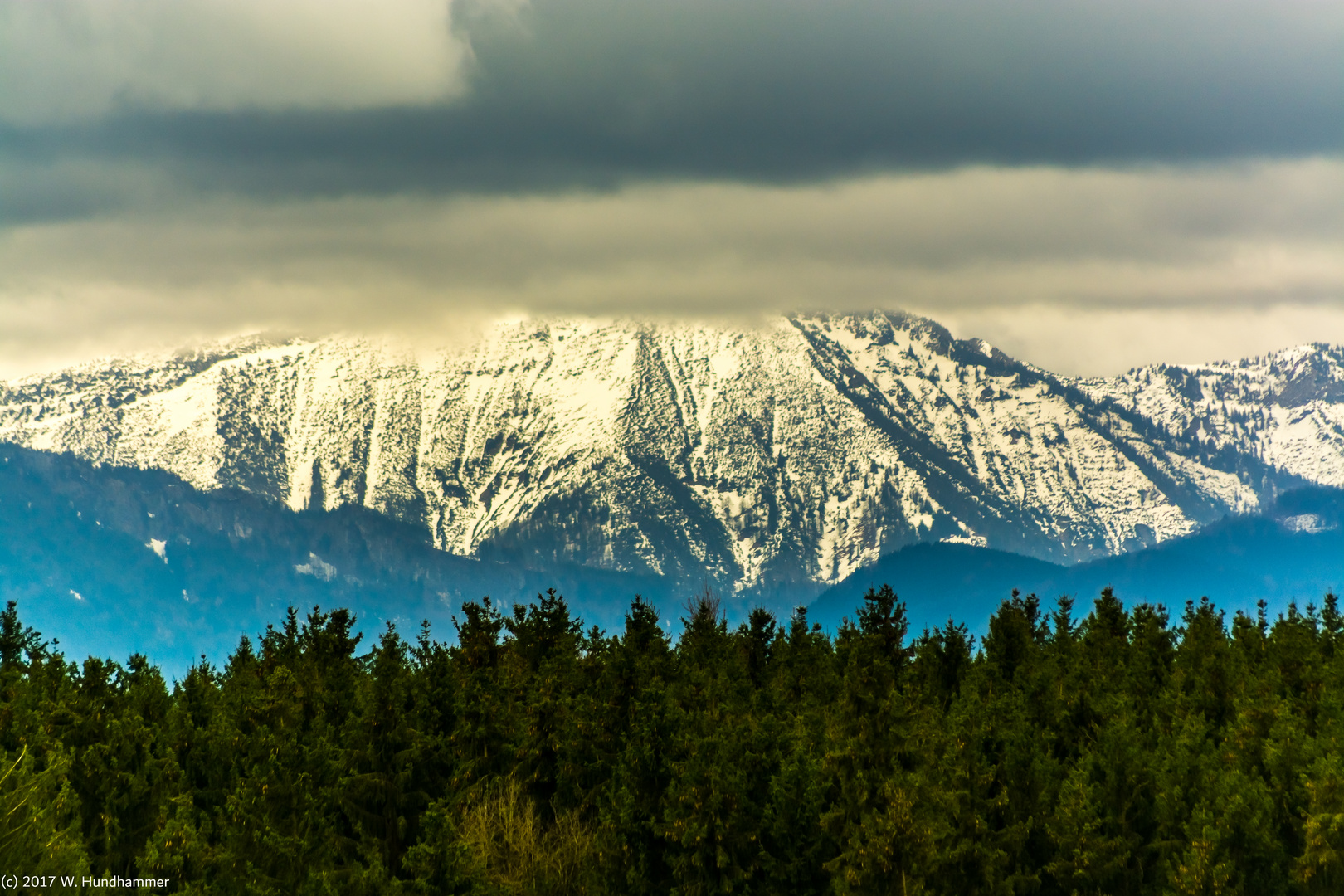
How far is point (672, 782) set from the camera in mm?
66875

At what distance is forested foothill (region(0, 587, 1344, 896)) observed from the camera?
60.8 m

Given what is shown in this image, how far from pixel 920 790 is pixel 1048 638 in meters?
90.2

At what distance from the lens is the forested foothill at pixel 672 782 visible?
60844 millimetres

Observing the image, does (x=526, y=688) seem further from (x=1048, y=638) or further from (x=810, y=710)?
(x=1048, y=638)

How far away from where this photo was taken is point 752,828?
222 ft

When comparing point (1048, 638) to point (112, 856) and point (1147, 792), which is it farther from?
point (112, 856)

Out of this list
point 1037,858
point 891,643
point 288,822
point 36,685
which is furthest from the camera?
point 891,643

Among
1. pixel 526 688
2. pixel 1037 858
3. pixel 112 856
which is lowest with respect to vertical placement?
pixel 1037 858

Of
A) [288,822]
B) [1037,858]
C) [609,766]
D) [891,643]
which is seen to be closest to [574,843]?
[609,766]

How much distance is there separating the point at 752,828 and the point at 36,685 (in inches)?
1583

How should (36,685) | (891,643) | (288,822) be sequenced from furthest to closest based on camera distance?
(891,643)
(36,685)
(288,822)

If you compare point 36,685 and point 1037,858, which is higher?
point 36,685

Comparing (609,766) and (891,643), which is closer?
(609,766)

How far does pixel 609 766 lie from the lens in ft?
267
